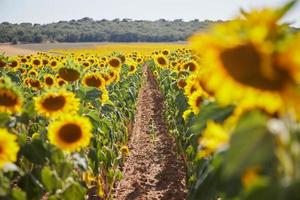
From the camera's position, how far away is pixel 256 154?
1.58 m

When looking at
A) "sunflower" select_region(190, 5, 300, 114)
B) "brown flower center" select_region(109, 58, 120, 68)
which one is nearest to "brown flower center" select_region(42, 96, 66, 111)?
"sunflower" select_region(190, 5, 300, 114)

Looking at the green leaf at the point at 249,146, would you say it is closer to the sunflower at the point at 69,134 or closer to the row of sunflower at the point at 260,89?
the row of sunflower at the point at 260,89

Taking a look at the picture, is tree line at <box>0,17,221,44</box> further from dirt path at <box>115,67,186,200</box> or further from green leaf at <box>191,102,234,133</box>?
green leaf at <box>191,102,234,133</box>

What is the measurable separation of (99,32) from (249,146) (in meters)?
96.5

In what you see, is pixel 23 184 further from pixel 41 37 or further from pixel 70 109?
pixel 41 37

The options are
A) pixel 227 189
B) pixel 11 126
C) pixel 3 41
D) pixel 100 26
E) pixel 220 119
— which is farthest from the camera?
pixel 100 26

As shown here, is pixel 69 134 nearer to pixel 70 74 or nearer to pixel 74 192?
pixel 74 192

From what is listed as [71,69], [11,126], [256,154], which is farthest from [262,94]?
[71,69]

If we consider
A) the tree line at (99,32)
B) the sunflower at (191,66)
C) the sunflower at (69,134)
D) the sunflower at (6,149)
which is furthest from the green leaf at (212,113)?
the tree line at (99,32)

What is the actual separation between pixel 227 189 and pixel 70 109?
2429 mm

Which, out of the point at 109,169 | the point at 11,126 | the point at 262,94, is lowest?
the point at 109,169

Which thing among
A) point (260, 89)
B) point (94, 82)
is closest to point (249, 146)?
point (260, 89)

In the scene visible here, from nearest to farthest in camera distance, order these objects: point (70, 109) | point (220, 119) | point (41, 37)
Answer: point (220, 119), point (70, 109), point (41, 37)

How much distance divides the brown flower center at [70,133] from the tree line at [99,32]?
52.5 meters
